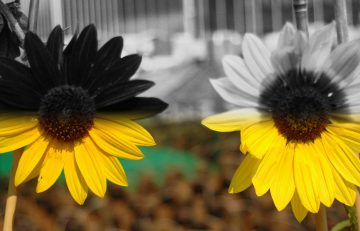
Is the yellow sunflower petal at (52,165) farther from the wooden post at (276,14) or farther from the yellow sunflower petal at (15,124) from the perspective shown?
the wooden post at (276,14)

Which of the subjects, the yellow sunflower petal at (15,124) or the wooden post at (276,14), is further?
the wooden post at (276,14)

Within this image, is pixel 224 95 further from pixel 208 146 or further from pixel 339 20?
pixel 208 146

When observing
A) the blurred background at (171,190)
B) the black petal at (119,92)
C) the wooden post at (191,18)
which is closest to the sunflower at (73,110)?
the black petal at (119,92)

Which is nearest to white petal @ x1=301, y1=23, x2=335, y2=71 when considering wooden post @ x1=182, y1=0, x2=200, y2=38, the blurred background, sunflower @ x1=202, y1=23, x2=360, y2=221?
sunflower @ x1=202, y1=23, x2=360, y2=221

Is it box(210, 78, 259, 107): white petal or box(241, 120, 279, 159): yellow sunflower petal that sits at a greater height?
box(210, 78, 259, 107): white petal

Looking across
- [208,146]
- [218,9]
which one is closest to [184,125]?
[208,146]

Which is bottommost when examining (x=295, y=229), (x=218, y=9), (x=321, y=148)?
(x=295, y=229)

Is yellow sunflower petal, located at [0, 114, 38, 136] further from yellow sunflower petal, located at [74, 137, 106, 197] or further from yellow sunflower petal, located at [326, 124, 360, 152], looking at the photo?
yellow sunflower petal, located at [326, 124, 360, 152]

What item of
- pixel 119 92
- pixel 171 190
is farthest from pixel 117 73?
pixel 171 190
